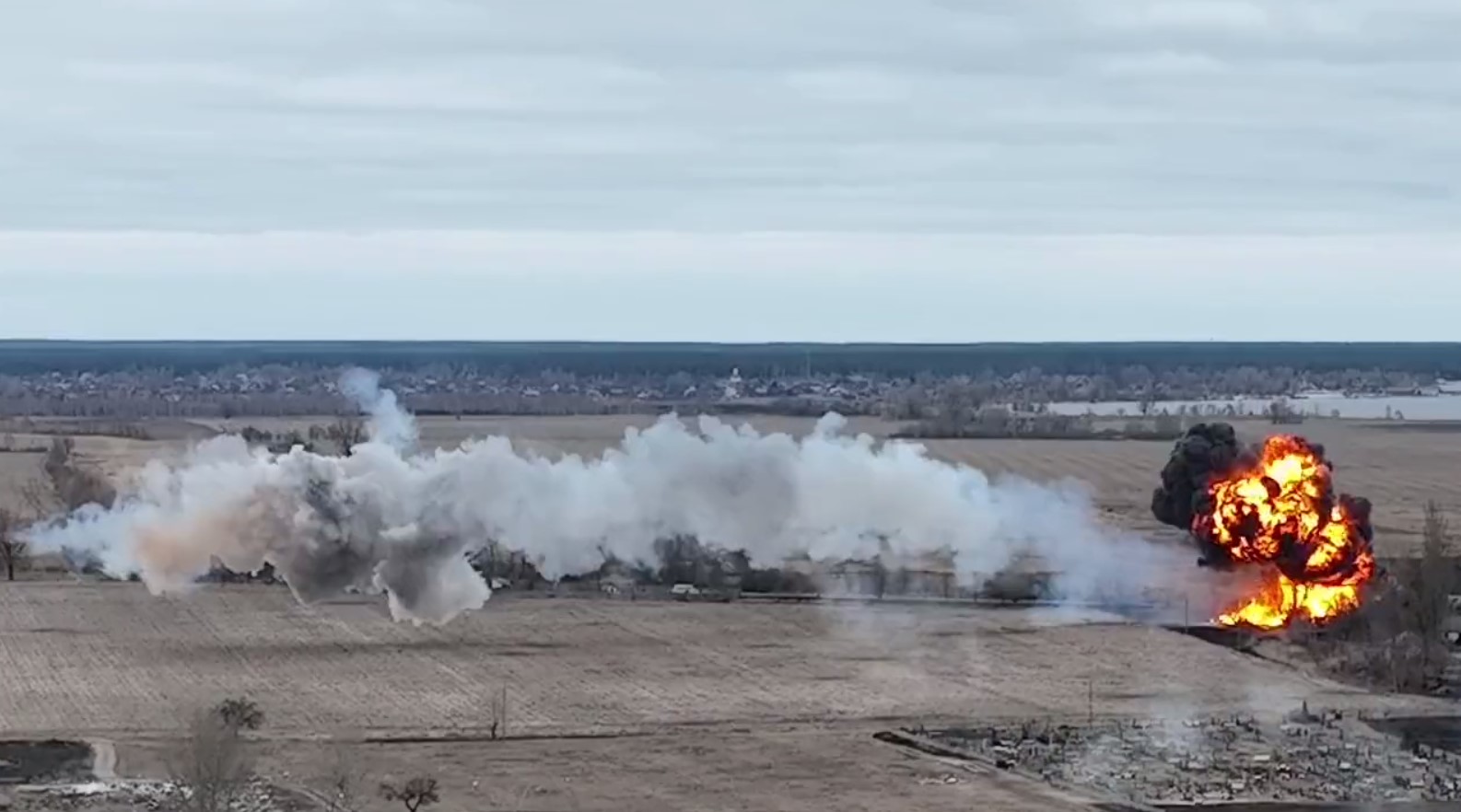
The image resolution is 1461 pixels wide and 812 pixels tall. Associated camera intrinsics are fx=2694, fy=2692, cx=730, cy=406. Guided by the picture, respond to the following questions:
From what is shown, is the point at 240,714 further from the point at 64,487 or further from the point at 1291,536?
the point at 64,487

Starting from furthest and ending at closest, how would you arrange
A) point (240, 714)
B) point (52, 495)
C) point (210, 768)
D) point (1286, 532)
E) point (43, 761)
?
point (52, 495)
point (1286, 532)
point (240, 714)
point (43, 761)
point (210, 768)

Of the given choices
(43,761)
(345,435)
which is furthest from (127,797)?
(345,435)

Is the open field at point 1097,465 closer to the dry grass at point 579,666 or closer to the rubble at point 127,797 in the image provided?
the dry grass at point 579,666

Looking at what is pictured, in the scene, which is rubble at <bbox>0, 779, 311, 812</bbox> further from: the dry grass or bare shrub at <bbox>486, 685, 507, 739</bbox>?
bare shrub at <bbox>486, 685, 507, 739</bbox>

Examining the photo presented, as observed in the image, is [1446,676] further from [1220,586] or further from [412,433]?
[412,433]

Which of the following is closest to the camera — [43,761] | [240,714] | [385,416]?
[43,761]

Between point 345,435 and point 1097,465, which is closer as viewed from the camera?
point 345,435

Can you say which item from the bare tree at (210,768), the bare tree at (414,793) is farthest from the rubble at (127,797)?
the bare tree at (414,793)

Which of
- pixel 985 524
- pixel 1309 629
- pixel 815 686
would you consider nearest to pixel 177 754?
pixel 815 686
